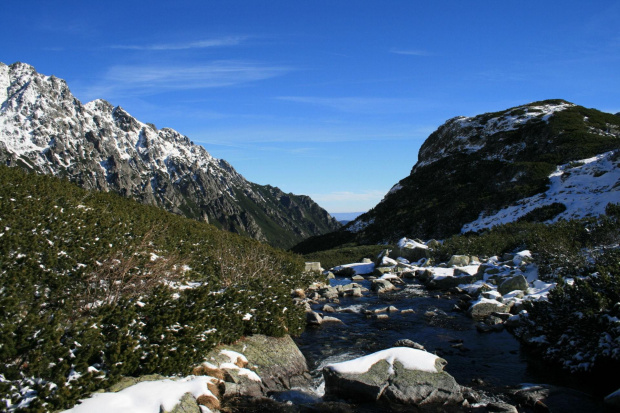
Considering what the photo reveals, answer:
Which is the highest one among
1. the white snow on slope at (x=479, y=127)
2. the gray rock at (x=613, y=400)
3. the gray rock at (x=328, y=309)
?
the white snow on slope at (x=479, y=127)

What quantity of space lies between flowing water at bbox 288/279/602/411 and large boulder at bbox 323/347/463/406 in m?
0.95

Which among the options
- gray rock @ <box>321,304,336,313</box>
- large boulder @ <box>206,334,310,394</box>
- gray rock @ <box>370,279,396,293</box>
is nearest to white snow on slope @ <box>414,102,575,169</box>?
gray rock @ <box>370,279,396,293</box>

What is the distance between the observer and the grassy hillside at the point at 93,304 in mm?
6305

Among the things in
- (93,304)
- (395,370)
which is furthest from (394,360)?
(93,304)

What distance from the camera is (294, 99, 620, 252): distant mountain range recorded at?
51219 millimetres

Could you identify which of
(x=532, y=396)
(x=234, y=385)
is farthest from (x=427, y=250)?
(x=234, y=385)

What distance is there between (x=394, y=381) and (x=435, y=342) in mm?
6395

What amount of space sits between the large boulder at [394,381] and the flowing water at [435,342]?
3.12 ft

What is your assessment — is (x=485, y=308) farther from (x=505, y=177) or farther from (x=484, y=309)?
(x=505, y=177)

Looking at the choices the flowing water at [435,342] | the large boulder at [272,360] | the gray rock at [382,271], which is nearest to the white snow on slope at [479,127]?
the gray rock at [382,271]

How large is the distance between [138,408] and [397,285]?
24.5 m

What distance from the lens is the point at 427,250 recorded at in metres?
41.9

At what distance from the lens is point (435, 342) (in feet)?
50.8

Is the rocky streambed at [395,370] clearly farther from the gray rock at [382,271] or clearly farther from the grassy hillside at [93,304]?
the gray rock at [382,271]
